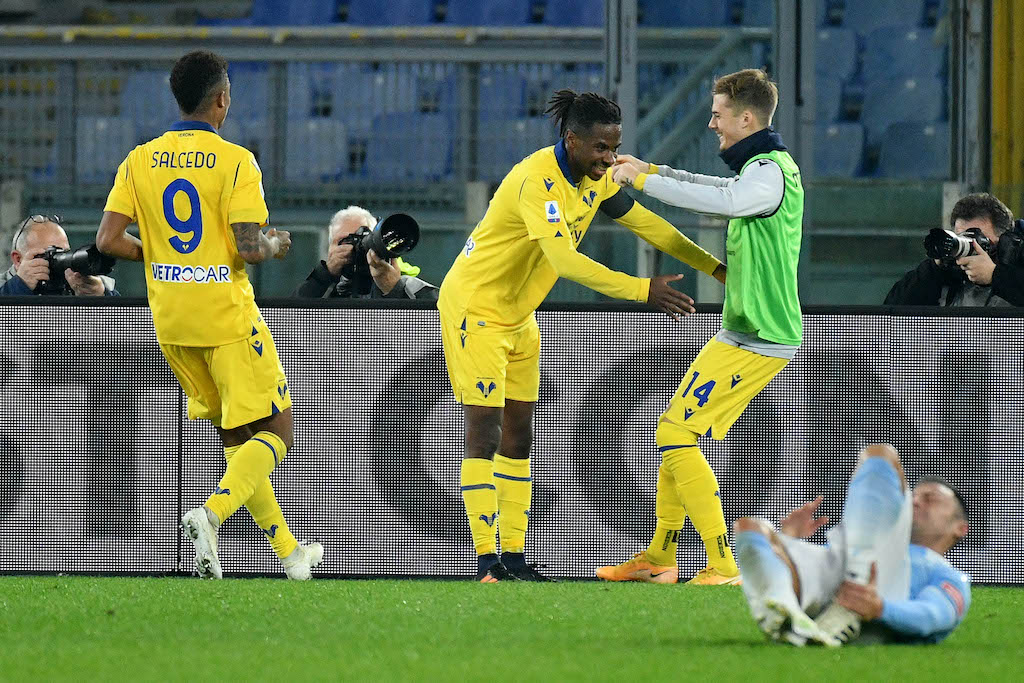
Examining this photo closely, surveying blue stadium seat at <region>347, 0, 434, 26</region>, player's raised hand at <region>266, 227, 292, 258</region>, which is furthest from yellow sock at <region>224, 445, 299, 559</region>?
blue stadium seat at <region>347, 0, 434, 26</region>

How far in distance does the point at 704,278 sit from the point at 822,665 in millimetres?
4119

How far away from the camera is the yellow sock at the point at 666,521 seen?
5.69 metres

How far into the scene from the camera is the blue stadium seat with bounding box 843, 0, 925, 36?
1322 centimetres

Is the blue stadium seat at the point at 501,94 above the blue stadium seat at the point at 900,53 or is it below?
below

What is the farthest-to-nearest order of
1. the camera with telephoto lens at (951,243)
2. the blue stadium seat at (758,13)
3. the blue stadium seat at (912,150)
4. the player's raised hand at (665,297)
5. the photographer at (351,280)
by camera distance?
the blue stadium seat at (912,150), the blue stadium seat at (758,13), the photographer at (351,280), the camera with telephoto lens at (951,243), the player's raised hand at (665,297)

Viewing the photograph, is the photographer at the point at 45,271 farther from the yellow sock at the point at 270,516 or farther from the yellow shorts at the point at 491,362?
the yellow shorts at the point at 491,362

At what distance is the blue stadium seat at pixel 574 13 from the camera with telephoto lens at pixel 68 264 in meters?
8.25

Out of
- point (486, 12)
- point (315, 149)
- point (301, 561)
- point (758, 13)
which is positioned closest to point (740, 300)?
point (301, 561)

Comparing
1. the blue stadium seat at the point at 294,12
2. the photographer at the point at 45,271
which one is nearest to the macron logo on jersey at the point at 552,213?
the photographer at the point at 45,271

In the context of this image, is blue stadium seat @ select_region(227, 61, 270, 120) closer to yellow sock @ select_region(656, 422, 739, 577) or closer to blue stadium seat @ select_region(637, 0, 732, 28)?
blue stadium seat @ select_region(637, 0, 732, 28)

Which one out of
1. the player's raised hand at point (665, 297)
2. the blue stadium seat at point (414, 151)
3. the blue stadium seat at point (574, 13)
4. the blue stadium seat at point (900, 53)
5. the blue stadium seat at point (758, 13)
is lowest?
the player's raised hand at point (665, 297)

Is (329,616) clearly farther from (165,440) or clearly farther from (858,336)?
(858,336)

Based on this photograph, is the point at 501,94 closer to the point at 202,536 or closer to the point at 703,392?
the point at 703,392

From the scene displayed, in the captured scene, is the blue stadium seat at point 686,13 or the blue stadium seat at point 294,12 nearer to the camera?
the blue stadium seat at point 686,13
